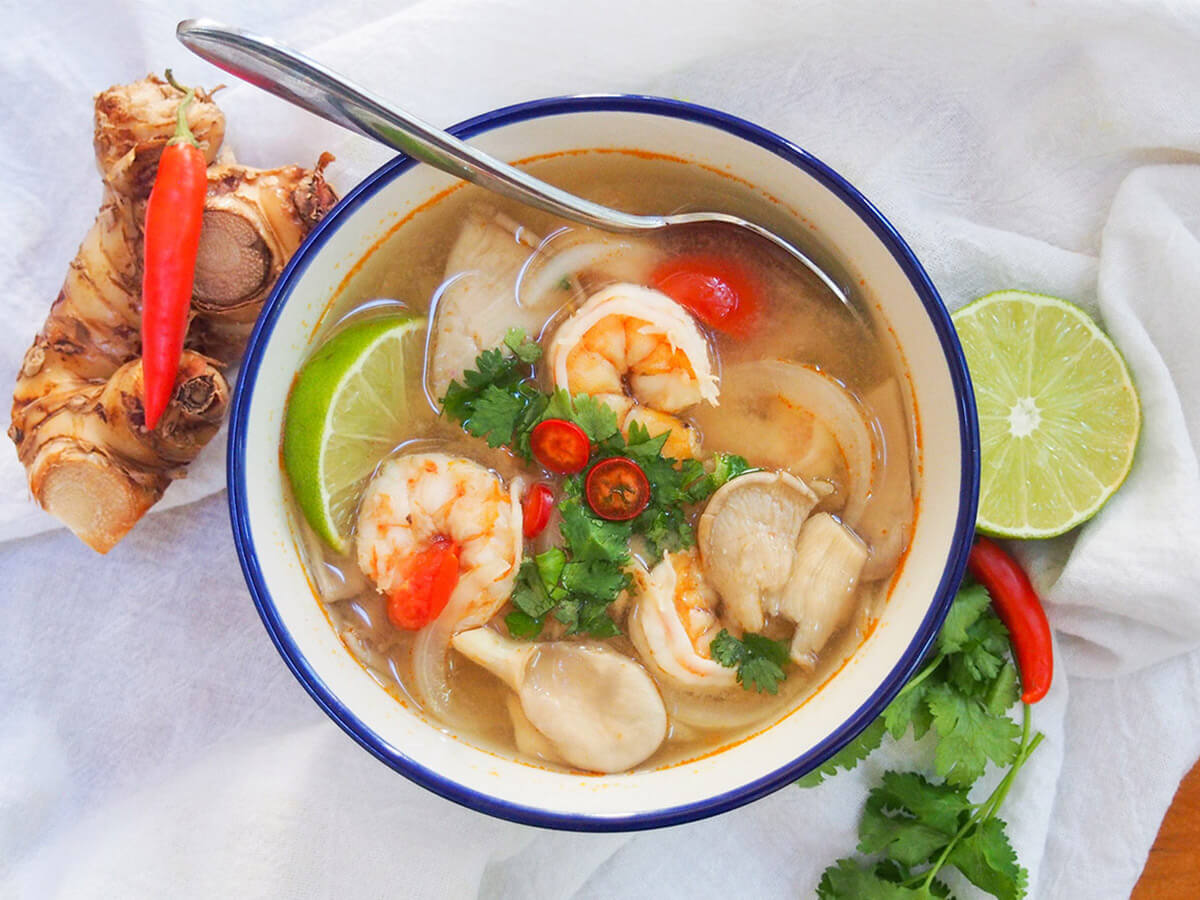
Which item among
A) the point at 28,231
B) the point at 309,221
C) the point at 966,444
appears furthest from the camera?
the point at 28,231

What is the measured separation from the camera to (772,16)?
6.63ft

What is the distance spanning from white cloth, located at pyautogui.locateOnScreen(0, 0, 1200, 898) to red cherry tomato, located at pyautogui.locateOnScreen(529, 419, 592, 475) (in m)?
0.67

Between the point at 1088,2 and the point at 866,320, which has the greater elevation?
the point at 1088,2

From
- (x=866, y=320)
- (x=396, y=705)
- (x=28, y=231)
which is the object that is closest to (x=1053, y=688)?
(x=866, y=320)

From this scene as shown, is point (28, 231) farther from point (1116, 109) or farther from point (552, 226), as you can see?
A: point (1116, 109)

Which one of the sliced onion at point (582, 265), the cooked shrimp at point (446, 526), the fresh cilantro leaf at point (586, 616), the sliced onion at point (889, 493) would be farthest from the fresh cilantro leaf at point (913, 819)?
the sliced onion at point (582, 265)

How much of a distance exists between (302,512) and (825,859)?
4.21ft

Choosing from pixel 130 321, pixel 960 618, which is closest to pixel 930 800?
pixel 960 618

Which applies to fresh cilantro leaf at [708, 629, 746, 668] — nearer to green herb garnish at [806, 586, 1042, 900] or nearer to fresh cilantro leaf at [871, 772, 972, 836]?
green herb garnish at [806, 586, 1042, 900]

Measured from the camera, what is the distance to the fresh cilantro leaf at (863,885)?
2.04 meters

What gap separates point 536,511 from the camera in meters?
Answer: 1.90

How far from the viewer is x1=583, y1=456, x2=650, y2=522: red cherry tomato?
1.83 metres

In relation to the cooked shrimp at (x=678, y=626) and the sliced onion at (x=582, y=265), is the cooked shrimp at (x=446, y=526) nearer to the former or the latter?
the cooked shrimp at (x=678, y=626)

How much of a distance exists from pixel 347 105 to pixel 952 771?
1.64m
